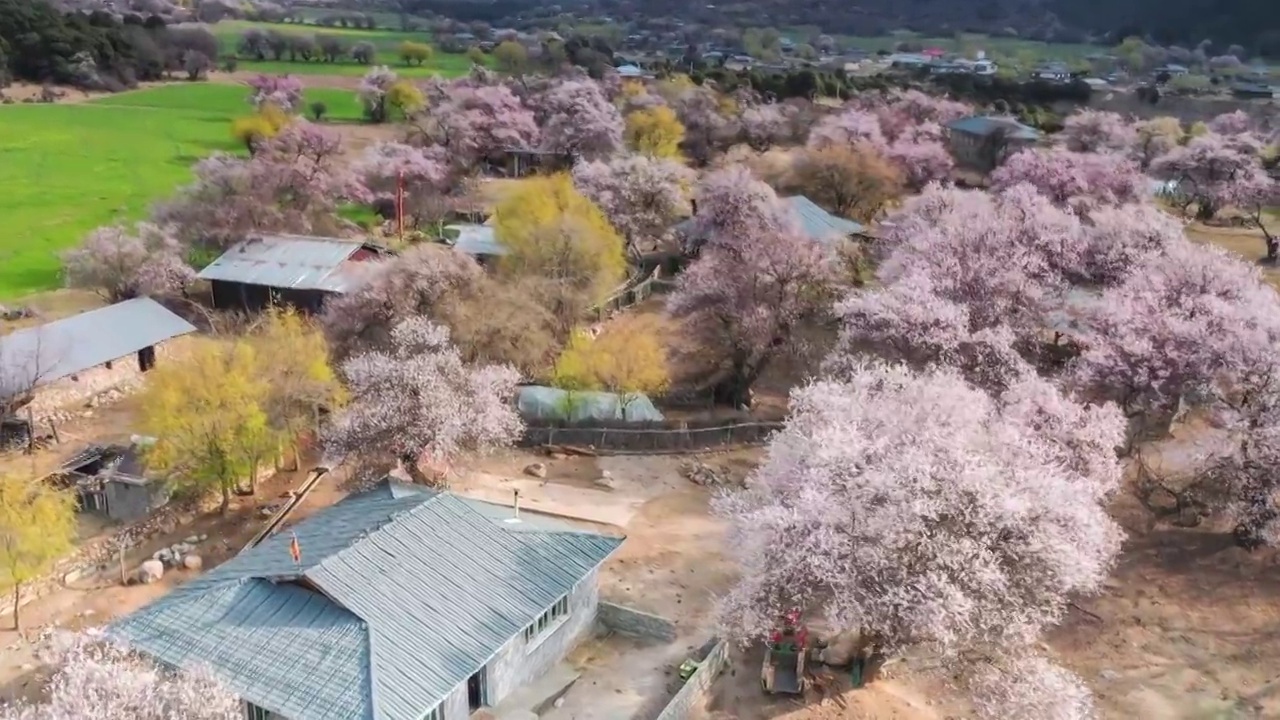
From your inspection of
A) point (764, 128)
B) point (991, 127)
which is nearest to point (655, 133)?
point (764, 128)

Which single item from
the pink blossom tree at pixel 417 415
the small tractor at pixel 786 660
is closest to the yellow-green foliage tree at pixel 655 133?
the pink blossom tree at pixel 417 415

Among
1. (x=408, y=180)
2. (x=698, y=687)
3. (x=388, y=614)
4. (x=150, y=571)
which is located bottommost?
(x=150, y=571)

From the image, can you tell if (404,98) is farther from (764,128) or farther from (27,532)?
(27,532)

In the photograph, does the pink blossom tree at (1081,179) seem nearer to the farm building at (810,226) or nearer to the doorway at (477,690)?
the farm building at (810,226)

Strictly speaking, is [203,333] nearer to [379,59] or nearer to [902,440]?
[902,440]

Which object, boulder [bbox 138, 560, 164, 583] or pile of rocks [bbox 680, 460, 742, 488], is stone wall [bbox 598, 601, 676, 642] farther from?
boulder [bbox 138, 560, 164, 583]

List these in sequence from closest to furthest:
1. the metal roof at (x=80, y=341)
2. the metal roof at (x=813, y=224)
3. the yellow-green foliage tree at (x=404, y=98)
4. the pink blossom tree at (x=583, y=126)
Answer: the metal roof at (x=80, y=341), the metal roof at (x=813, y=224), the pink blossom tree at (x=583, y=126), the yellow-green foliage tree at (x=404, y=98)
